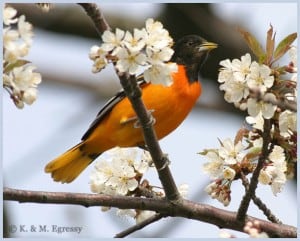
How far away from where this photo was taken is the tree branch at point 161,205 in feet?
14.3

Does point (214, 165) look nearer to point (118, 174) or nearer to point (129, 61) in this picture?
point (118, 174)

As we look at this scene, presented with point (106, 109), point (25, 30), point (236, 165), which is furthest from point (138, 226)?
point (106, 109)

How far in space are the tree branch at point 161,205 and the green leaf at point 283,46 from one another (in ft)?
3.25

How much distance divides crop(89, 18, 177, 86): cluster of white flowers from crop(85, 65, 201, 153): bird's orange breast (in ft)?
6.68

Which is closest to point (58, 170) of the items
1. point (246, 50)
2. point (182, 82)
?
point (182, 82)

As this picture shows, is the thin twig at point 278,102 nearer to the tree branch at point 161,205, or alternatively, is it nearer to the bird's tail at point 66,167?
the tree branch at point 161,205

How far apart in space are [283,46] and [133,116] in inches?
78.3

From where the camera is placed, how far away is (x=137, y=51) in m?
3.67

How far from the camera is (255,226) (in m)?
3.70

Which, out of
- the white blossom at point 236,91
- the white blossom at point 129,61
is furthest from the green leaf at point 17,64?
the white blossom at point 236,91

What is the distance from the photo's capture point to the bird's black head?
6.45 m

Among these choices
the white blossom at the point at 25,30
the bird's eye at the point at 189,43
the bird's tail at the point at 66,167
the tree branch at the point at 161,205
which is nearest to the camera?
the white blossom at the point at 25,30

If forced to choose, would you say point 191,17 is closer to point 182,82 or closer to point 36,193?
point 182,82

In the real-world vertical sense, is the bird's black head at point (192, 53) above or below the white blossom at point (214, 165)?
below
